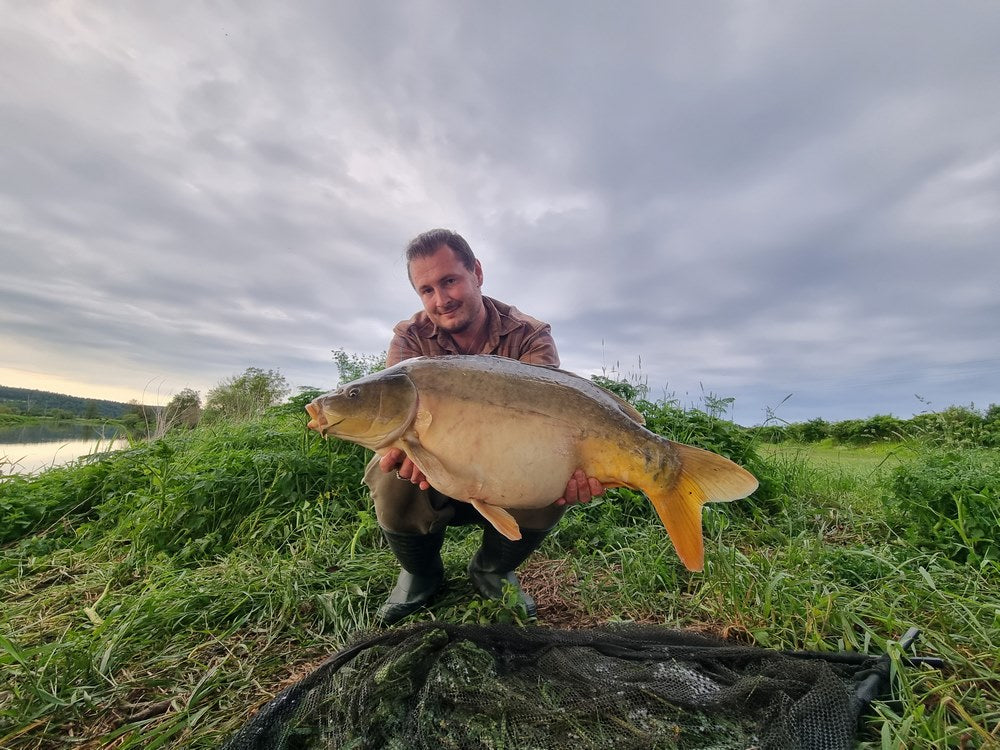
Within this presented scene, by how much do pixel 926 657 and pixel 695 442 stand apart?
2.14m

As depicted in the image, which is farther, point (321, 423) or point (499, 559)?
point (499, 559)

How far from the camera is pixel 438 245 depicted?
94.2 inches

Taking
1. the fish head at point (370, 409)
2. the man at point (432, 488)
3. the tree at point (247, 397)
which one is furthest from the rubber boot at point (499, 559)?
the tree at point (247, 397)

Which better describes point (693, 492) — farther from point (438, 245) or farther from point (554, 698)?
point (438, 245)

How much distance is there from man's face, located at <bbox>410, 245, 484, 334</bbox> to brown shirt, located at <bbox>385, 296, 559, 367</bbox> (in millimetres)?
116

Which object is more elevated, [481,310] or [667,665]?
[481,310]

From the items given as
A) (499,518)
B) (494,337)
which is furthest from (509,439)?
(494,337)

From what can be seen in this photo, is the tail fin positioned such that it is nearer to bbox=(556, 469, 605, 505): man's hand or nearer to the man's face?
bbox=(556, 469, 605, 505): man's hand

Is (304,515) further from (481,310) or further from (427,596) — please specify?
(481,310)

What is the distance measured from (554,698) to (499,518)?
54 centimetres

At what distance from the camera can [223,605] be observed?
74.4 inches

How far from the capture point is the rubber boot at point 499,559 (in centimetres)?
202

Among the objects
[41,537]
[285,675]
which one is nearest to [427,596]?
[285,675]

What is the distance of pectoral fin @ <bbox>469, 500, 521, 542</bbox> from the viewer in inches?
60.9
